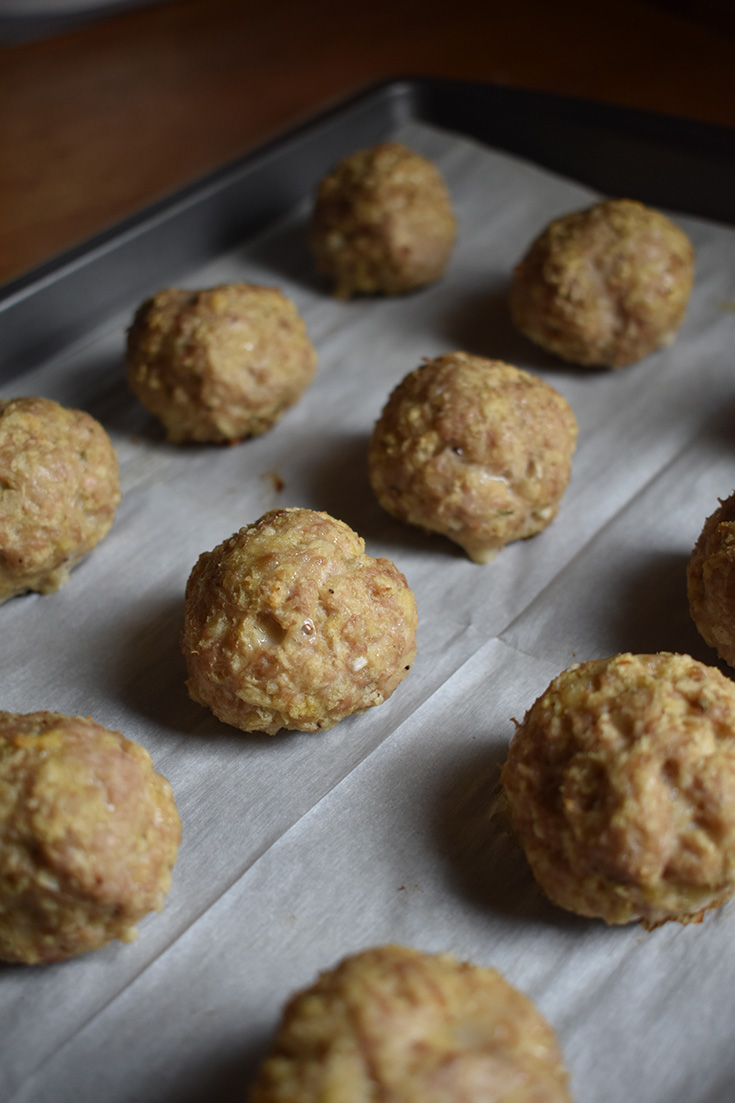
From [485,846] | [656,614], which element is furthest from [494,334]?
[485,846]

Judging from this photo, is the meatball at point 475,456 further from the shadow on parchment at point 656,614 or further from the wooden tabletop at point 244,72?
the wooden tabletop at point 244,72

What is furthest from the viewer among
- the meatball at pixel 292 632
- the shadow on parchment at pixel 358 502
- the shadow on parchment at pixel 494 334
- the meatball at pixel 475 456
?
the shadow on parchment at pixel 494 334

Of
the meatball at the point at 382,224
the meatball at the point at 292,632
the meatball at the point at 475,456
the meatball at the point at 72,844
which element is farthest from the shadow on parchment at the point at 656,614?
the meatball at the point at 382,224

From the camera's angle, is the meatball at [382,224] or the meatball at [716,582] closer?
the meatball at [716,582]

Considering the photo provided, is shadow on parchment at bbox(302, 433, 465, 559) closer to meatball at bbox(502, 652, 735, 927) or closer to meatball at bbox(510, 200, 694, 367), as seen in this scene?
meatball at bbox(510, 200, 694, 367)

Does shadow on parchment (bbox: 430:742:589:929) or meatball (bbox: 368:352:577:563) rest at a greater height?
meatball (bbox: 368:352:577:563)

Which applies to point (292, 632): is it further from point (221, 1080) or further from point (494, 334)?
point (494, 334)

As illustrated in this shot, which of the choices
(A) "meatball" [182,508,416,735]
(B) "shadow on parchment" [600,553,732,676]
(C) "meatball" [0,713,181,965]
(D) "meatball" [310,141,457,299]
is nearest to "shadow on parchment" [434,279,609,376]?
(D) "meatball" [310,141,457,299]

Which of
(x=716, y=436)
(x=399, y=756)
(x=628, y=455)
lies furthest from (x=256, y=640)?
(x=716, y=436)
